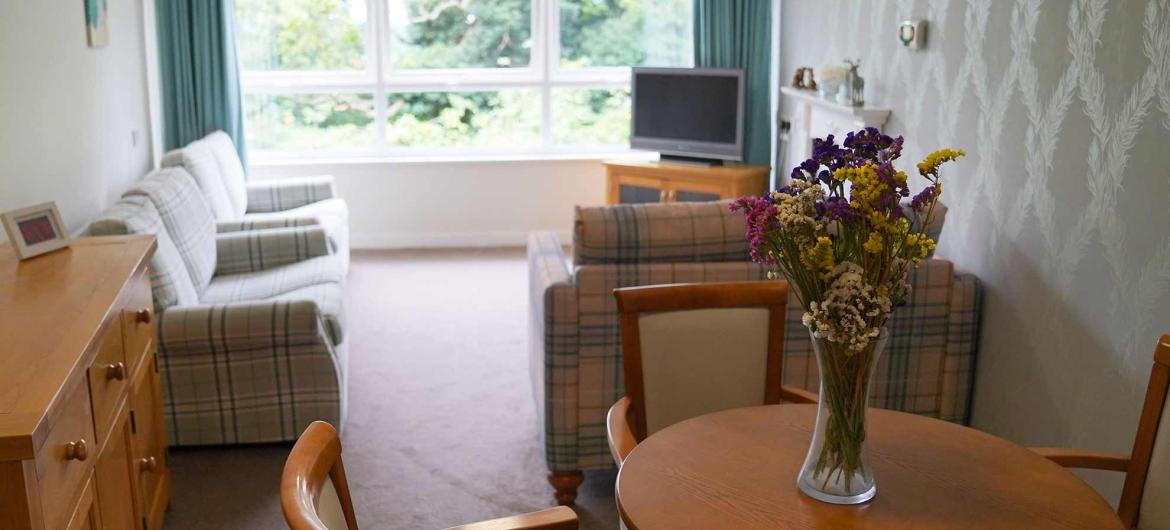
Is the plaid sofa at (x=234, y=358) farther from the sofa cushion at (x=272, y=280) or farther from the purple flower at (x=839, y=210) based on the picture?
the purple flower at (x=839, y=210)

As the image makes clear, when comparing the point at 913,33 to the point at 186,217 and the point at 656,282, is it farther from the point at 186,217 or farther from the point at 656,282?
the point at 186,217

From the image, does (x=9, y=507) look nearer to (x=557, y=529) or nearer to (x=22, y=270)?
(x=557, y=529)

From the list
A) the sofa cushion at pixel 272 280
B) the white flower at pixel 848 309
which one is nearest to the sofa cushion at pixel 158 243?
the sofa cushion at pixel 272 280

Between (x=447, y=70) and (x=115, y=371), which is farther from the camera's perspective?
(x=447, y=70)

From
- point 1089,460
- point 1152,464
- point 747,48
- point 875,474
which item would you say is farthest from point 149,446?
point 747,48

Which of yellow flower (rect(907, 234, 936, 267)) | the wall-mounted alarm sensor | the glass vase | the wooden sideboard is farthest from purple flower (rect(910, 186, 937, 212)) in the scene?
the wall-mounted alarm sensor

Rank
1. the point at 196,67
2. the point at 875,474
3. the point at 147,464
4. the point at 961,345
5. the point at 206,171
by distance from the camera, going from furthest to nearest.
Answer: the point at 196,67
the point at 206,171
the point at 961,345
the point at 147,464
the point at 875,474

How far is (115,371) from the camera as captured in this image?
2.55 m

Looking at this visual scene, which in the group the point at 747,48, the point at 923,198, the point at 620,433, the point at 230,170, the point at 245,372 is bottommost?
the point at 245,372

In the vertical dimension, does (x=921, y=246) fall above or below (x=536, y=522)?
above

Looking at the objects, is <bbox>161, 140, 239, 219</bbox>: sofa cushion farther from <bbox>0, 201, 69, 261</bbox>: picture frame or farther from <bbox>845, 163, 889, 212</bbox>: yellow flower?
<bbox>845, 163, 889, 212</bbox>: yellow flower

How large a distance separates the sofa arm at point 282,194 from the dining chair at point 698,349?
3767mm

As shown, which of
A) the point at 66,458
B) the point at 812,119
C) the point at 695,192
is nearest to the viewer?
the point at 66,458

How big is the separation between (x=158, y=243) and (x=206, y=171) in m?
Answer: 1.55
